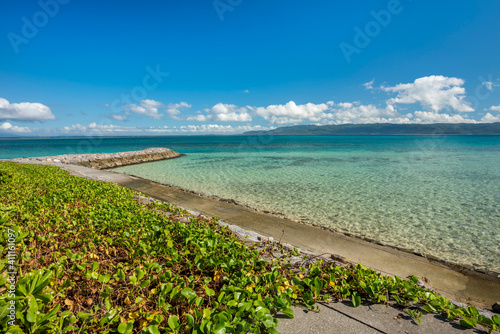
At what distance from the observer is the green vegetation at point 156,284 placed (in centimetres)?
219

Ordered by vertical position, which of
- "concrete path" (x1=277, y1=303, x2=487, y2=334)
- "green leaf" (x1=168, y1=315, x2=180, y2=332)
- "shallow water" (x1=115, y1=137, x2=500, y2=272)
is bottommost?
"shallow water" (x1=115, y1=137, x2=500, y2=272)

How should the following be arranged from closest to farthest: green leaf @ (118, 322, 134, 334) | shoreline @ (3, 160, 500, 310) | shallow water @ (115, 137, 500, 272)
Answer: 1. green leaf @ (118, 322, 134, 334)
2. shoreline @ (3, 160, 500, 310)
3. shallow water @ (115, 137, 500, 272)

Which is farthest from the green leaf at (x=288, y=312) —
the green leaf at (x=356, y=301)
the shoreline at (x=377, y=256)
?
the shoreline at (x=377, y=256)

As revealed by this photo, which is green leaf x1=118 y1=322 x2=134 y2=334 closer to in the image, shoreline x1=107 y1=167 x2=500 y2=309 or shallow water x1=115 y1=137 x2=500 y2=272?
shoreline x1=107 y1=167 x2=500 y2=309

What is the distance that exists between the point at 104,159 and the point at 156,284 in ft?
106

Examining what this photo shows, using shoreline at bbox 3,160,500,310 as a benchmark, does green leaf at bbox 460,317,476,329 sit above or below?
above

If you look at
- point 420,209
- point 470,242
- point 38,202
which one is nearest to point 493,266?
point 470,242

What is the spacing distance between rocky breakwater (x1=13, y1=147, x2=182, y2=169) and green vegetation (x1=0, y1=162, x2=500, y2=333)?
25.7 m

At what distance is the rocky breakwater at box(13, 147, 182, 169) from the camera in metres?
26.1

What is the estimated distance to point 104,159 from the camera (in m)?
30.0

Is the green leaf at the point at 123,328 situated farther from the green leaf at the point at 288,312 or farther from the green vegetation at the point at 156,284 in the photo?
the green leaf at the point at 288,312

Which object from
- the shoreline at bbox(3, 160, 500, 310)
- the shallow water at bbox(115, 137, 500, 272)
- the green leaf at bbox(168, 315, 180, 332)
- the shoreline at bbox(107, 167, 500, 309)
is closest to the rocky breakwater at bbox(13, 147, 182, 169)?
the shallow water at bbox(115, 137, 500, 272)

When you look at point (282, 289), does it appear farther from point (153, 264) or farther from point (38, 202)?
point (38, 202)

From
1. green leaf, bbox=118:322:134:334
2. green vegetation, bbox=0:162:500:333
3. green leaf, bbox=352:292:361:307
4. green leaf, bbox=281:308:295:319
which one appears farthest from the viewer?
green leaf, bbox=352:292:361:307
